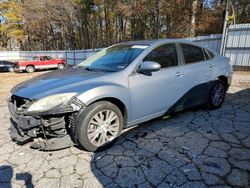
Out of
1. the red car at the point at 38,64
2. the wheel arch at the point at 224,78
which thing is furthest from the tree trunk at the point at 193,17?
the wheel arch at the point at 224,78

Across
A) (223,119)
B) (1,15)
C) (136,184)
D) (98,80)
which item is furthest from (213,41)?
(1,15)

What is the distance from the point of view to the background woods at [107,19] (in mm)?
16344

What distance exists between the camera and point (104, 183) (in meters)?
2.38

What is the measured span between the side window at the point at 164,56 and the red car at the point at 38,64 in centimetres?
1553

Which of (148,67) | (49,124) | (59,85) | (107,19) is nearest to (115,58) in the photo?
(148,67)

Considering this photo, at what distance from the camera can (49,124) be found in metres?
2.72

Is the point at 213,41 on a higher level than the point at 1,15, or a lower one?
lower

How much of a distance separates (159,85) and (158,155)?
3.67ft

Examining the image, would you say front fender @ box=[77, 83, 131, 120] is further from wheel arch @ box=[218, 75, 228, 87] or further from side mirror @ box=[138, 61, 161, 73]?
wheel arch @ box=[218, 75, 228, 87]

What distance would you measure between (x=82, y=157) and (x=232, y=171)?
1866mm

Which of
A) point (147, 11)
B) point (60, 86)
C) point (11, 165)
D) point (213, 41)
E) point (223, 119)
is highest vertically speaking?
point (147, 11)

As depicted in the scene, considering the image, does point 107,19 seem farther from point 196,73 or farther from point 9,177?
point 9,177

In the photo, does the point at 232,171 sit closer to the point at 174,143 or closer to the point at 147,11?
the point at 174,143

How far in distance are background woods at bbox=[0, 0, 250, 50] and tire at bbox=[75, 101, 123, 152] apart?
46.2 feet
